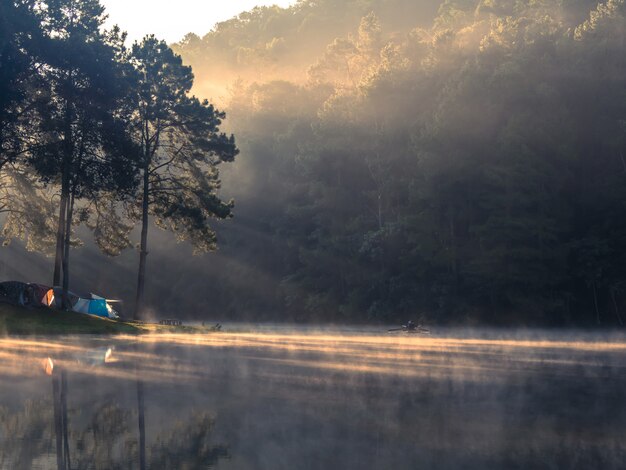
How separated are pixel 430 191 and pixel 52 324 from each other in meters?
36.6

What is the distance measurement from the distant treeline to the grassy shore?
3012cm

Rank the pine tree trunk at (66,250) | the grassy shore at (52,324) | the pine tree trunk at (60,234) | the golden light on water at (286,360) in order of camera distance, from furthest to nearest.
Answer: the pine tree trunk at (66,250) < the pine tree trunk at (60,234) < the grassy shore at (52,324) < the golden light on water at (286,360)

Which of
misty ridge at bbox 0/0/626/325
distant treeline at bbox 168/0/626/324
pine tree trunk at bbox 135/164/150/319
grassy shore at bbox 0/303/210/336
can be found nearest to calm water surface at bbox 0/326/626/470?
grassy shore at bbox 0/303/210/336

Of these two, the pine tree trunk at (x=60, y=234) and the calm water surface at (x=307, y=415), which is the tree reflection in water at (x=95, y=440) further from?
the pine tree trunk at (x=60, y=234)

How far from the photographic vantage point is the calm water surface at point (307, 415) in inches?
368

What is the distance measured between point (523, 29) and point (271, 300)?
37.2 meters

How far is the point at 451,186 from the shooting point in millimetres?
71938

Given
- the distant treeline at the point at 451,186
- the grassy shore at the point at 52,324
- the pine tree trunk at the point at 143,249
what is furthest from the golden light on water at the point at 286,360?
the distant treeline at the point at 451,186

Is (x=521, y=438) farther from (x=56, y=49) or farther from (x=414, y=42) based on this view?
(x=414, y=42)

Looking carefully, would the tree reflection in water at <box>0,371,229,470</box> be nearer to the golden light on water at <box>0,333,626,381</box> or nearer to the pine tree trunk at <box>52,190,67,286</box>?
the golden light on water at <box>0,333,626,381</box>

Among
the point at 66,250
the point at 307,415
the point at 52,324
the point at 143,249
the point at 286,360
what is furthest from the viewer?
the point at 143,249

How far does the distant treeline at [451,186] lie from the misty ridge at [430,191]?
0.15m

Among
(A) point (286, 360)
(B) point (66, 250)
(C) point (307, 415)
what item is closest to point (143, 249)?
(B) point (66, 250)

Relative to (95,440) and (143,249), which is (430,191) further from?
(95,440)
